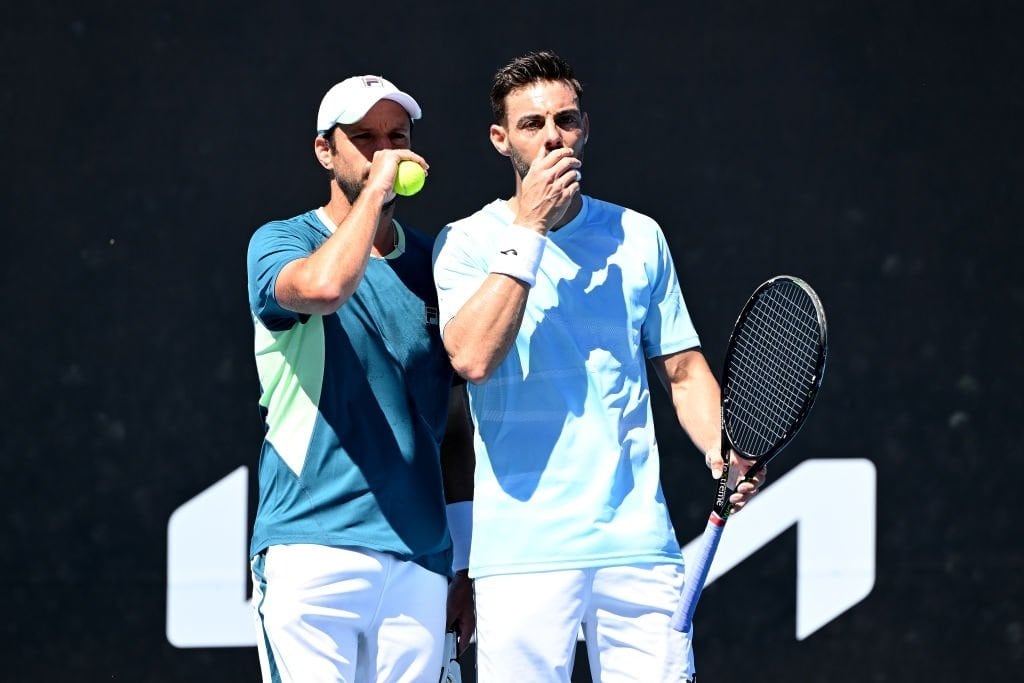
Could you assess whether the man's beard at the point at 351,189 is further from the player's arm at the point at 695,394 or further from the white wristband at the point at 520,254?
the player's arm at the point at 695,394

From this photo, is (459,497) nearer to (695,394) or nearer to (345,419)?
(345,419)

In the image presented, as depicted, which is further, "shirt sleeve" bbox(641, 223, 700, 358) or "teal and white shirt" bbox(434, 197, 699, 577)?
"shirt sleeve" bbox(641, 223, 700, 358)

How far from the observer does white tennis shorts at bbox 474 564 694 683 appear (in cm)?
255

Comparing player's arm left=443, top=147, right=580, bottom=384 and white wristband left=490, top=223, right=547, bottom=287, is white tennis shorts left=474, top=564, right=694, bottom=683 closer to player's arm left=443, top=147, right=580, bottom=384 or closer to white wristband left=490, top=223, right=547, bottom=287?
player's arm left=443, top=147, right=580, bottom=384

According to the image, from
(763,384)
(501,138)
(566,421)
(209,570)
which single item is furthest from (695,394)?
(209,570)

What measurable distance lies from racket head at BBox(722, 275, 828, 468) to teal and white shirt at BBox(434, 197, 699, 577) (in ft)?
0.54

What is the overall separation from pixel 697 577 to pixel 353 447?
628 mm

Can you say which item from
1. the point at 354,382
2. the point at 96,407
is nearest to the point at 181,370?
the point at 96,407

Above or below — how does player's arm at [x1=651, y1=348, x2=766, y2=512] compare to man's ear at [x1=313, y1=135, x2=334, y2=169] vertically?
below

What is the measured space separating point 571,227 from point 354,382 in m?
0.47

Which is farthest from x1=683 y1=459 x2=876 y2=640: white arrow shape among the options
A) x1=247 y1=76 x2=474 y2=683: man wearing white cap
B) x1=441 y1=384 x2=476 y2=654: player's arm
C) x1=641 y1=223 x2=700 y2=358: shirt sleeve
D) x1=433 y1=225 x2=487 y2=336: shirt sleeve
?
x1=433 y1=225 x2=487 y2=336: shirt sleeve

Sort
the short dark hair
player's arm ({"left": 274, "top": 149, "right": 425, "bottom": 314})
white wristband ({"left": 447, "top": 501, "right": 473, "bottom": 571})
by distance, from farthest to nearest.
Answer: white wristband ({"left": 447, "top": 501, "right": 473, "bottom": 571})
the short dark hair
player's arm ({"left": 274, "top": 149, "right": 425, "bottom": 314})

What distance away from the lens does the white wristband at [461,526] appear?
2.89m

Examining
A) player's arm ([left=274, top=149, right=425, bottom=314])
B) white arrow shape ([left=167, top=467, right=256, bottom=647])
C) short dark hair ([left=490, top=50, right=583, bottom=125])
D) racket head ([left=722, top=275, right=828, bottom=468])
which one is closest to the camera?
player's arm ([left=274, top=149, right=425, bottom=314])
